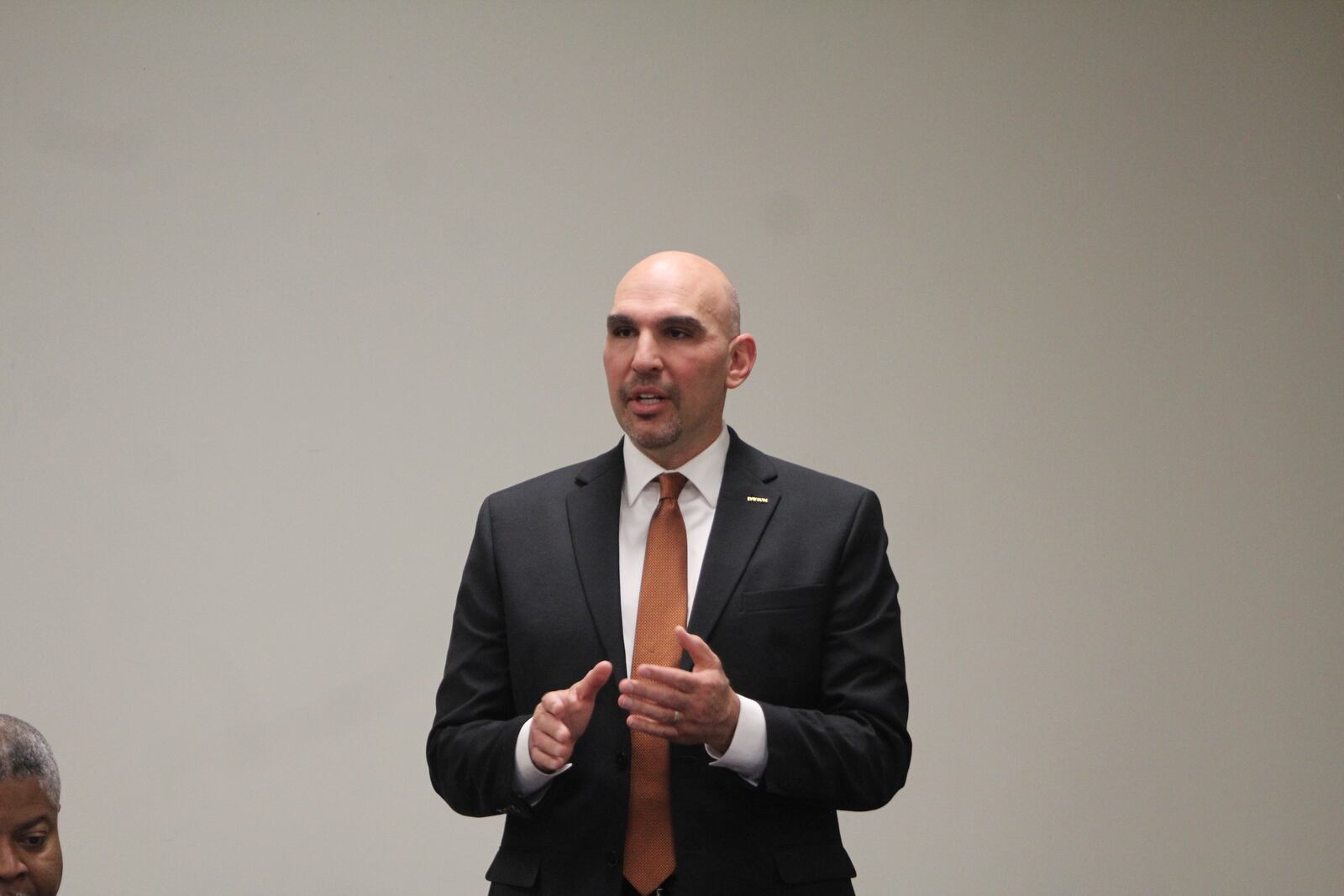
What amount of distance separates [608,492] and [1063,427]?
6.33ft

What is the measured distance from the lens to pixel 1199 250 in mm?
4043

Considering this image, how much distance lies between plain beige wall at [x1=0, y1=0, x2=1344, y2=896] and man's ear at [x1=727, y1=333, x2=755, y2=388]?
1.51 meters

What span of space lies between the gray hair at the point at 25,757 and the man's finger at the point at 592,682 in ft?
2.16

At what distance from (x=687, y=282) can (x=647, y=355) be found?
14cm

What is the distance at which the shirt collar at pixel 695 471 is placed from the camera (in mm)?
2365

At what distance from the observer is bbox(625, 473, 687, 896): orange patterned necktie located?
2.21m

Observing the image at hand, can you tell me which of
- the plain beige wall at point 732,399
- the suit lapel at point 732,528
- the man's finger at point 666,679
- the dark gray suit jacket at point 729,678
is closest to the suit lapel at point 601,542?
the dark gray suit jacket at point 729,678

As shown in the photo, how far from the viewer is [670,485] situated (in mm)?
2355

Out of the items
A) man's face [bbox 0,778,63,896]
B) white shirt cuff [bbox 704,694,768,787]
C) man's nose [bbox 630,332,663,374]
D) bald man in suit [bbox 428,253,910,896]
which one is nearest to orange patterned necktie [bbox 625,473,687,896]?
bald man in suit [bbox 428,253,910,896]

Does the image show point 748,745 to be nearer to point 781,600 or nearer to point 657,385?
point 781,600

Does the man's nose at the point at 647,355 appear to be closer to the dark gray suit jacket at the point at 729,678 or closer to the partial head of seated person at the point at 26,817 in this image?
the dark gray suit jacket at the point at 729,678

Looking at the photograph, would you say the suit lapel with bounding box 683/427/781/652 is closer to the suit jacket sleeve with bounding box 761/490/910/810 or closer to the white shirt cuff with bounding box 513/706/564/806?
the suit jacket sleeve with bounding box 761/490/910/810

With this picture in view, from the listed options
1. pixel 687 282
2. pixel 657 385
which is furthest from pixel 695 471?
pixel 687 282

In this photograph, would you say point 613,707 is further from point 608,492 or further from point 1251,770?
point 1251,770
